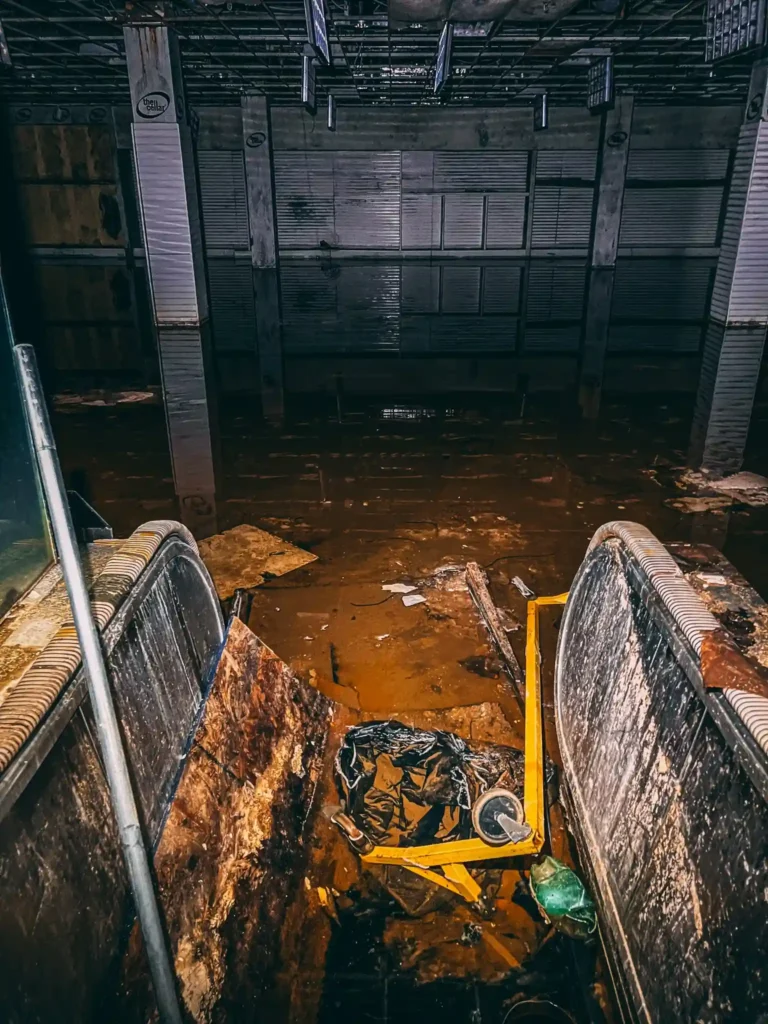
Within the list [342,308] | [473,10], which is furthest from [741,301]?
[473,10]

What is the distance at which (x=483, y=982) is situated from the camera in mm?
2365

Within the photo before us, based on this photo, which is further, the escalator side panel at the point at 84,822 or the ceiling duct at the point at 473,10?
the ceiling duct at the point at 473,10

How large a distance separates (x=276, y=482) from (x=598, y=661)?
165 inches

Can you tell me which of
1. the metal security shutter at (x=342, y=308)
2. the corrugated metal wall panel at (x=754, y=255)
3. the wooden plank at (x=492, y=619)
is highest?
the corrugated metal wall panel at (x=754, y=255)

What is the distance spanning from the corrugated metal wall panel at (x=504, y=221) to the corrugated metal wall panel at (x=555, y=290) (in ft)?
3.46

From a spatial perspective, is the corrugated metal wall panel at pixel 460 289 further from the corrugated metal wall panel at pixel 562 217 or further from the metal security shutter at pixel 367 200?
the corrugated metal wall panel at pixel 562 217

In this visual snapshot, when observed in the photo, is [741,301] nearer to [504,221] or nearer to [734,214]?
[734,214]

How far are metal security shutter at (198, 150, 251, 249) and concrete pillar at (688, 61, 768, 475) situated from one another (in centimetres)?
1278

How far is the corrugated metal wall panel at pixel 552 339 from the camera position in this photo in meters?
11.1

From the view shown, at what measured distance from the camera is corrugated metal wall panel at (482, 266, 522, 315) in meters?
13.9

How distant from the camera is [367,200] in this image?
19.2 metres

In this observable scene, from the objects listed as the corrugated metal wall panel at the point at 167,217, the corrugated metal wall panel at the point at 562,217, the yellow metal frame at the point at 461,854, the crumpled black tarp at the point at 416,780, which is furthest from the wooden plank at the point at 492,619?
the corrugated metal wall panel at the point at 562,217

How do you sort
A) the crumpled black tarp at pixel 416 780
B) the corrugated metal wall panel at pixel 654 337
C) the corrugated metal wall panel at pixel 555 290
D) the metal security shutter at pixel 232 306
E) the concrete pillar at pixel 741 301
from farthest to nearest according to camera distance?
the corrugated metal wall panel at pixel 555 290
the metal security shutter at pixel 232 306
the corrugated metal wall panel at pixel 654 337
the concrete pillar at pixel 741 301
the crumpled black tarp at pixel 416 780

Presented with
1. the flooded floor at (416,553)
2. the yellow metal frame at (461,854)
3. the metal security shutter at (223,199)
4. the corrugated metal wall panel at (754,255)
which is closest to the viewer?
the flooded floor at (416,553)
